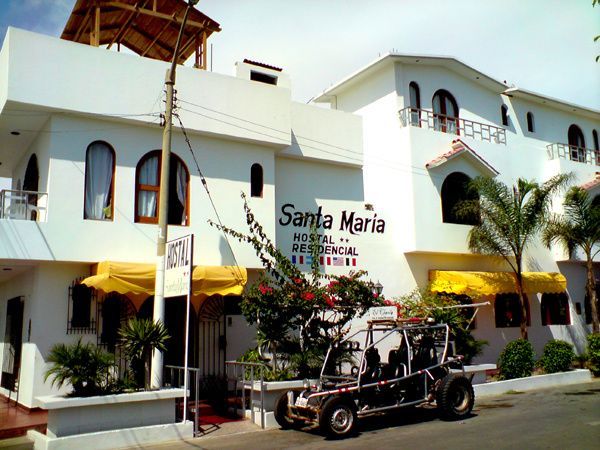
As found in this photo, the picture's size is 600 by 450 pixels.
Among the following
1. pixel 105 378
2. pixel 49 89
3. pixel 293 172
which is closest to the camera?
pixel 105 378

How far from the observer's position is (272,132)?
49.9ft

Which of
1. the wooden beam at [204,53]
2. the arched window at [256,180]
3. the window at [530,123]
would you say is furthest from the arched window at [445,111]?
the wooden beam at [204,53]

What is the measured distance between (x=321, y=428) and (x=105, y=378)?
13.3 ft

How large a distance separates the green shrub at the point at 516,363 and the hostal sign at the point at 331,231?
17.2ft

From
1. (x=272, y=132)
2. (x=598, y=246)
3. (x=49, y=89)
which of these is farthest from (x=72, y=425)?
(x=598, y=246)

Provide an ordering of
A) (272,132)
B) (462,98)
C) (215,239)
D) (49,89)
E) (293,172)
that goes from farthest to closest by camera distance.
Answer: (462,98), (293,172), (272,132), (215,239), (49,89)

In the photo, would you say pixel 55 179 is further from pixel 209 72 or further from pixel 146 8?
pixel 146 8

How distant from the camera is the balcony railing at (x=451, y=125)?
19531 mm

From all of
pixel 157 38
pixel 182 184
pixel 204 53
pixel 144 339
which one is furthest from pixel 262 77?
pixel 144 339

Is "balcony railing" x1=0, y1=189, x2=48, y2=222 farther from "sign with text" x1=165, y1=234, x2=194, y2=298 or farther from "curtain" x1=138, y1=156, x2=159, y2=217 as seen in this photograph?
"sign with text" x1=165, y1=234, x2=194, y2=298

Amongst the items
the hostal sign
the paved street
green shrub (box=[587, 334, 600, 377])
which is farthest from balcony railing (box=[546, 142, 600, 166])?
the paved street

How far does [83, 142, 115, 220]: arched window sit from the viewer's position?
13.0 metres

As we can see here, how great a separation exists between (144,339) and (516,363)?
11119 mm

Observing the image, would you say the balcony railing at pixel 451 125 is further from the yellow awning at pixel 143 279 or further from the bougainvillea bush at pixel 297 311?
the yellow awning at pixel 143 279
